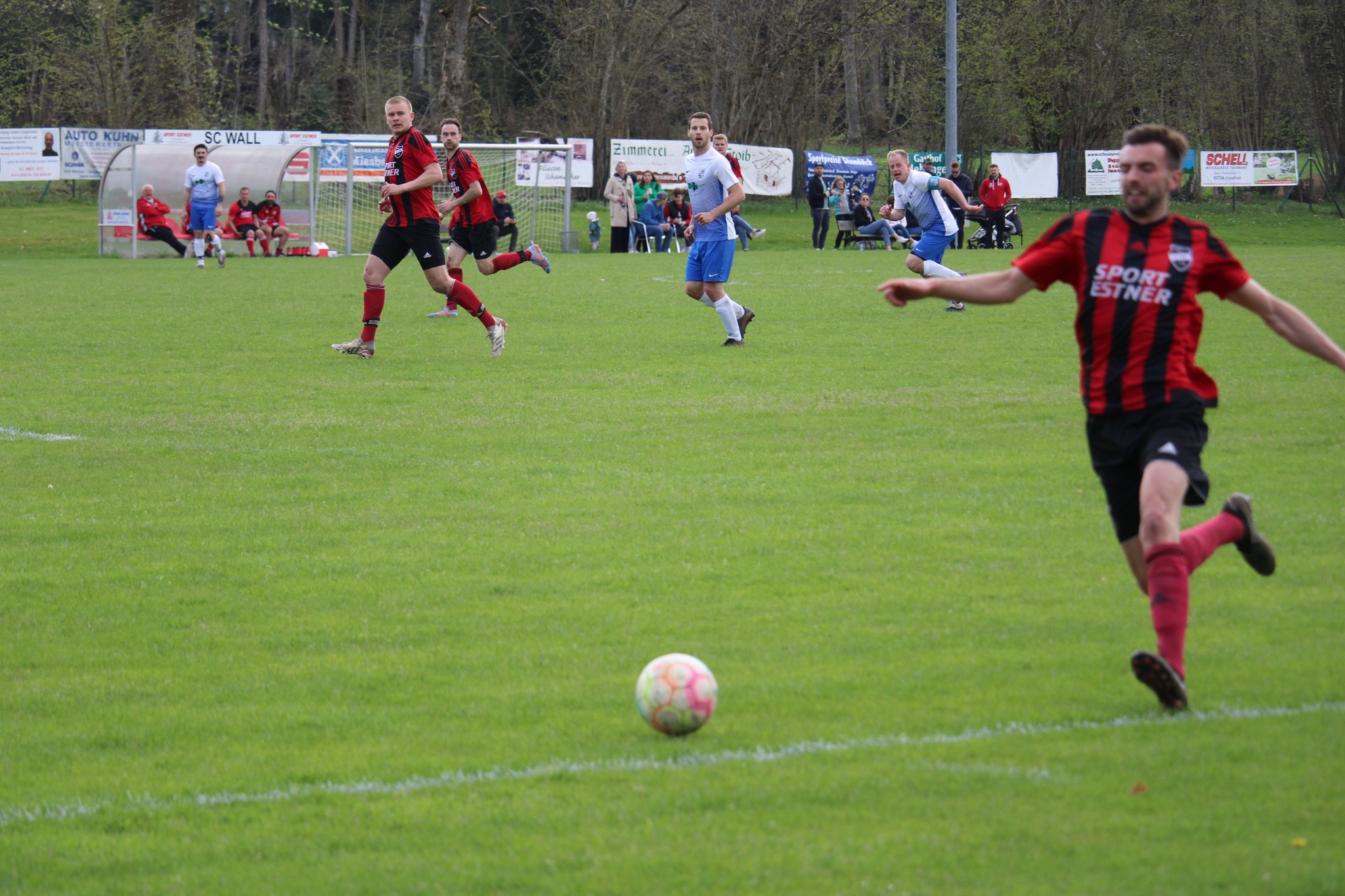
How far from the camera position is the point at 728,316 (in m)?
14.3

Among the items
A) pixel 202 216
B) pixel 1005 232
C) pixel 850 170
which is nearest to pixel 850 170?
pixel 850 170

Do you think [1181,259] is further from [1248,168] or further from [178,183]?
[1248,168]

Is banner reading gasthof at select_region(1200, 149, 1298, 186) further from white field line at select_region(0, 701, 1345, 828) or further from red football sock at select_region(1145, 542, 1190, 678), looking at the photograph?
white field line at select_region(0, 701, 1345, 828)

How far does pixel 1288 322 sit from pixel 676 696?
2.25 meters

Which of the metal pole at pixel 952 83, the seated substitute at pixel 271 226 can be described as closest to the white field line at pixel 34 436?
the seated substitute at pixel 271 226

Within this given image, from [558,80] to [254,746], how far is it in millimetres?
52396

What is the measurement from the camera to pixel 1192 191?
45.2 metres

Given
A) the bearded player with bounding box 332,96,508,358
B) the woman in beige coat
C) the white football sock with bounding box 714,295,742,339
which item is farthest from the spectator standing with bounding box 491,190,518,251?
the bearded player with bounding box 332,96,508,358

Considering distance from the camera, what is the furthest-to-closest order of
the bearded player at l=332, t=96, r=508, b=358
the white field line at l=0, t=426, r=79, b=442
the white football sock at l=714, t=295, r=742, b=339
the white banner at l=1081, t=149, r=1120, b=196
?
1. the white banner at l=1081, t=149, r=1120, b=196
2. the white football sock at l=714, t=295, r=742, b=339
3. the bearded player at l=332, t=96, r=508, b=358
4. the white field line at l=0, t=426, r=79, b=442

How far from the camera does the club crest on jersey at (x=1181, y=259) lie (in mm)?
4699

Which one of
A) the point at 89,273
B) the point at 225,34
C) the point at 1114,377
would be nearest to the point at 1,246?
the point at 89,273

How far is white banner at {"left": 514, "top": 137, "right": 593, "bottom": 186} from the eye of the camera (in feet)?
115

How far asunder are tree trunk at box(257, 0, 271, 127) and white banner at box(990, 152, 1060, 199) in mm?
27174

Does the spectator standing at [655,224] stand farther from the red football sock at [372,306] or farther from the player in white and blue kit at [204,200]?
the red football sock at [372,306]
